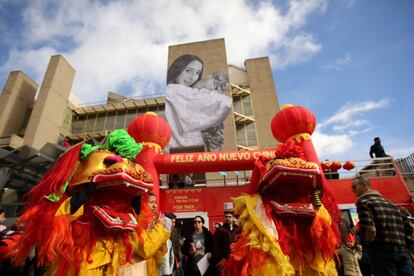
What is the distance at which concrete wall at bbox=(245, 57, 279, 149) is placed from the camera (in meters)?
14.0

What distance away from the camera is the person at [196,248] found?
3.26 metres

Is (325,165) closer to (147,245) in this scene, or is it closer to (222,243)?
(222,243)

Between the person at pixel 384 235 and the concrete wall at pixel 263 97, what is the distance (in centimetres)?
1151

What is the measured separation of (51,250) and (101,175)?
0.57 meters

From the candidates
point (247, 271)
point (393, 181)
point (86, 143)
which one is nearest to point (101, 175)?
point (86, 143)

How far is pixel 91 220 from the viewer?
→ 194cm

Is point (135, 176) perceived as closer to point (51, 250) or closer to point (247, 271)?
point (51, 250)

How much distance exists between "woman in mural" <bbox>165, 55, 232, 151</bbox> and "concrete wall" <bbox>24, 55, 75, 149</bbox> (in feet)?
24.0

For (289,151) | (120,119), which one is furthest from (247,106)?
(289,151)

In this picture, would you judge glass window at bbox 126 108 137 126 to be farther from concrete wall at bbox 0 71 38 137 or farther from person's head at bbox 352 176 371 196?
person's head at bbox 352 176 371 196

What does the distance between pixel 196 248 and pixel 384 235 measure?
2.16m

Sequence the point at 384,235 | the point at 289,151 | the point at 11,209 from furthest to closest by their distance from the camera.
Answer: the point at 11,209 < the point at 289,151 < the point at 384,235

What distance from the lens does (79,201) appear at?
1881 millimetres

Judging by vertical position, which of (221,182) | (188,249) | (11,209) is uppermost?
(221,182)
